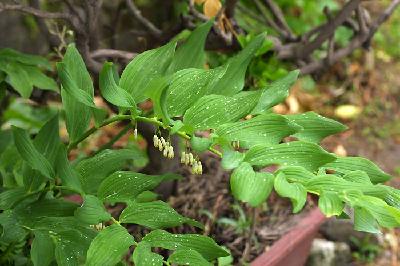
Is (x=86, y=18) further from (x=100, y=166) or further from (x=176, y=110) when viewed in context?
(x=176, y=110)

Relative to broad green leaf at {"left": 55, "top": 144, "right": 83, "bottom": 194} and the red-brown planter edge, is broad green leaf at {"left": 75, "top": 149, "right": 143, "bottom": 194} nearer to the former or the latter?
broad green leaf at {"left": 55, "top": 144, "right": 83, "bottom": 194}

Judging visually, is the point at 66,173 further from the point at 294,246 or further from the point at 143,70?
the point at 294,246

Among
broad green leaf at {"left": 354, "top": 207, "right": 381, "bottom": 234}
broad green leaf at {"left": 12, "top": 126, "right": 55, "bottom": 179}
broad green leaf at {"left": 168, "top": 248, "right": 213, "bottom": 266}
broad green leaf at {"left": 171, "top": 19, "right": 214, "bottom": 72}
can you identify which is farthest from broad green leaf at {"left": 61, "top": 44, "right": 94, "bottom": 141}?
broad green leaf at {"left": 354, "top": 207, "right": 381, "bottom": 234}

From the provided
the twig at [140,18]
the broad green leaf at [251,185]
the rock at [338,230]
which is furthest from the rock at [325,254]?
the broad green leaf at [251,185]

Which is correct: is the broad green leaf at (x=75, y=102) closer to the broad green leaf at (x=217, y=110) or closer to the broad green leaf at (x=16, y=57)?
the broad green leaf at (x=217, y=110)

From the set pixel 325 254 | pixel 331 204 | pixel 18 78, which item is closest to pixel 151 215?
pixel 331 204

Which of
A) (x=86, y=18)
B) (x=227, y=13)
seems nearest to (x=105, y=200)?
(x=86, y=18)
